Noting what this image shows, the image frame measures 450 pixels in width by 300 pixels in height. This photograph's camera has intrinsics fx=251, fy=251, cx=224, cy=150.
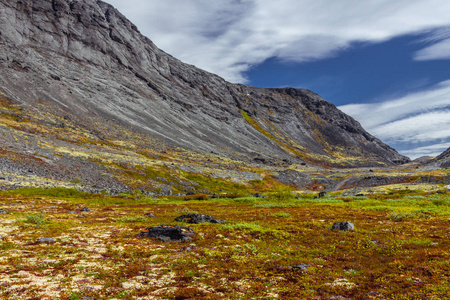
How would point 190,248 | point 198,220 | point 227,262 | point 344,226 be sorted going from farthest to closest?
point 198,220, point 344,226, point 190,248, point 227,262

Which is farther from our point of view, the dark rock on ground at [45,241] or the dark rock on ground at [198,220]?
the dark rock on ground at [198,220]


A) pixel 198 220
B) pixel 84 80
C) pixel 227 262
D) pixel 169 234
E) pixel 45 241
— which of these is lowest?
pixel 227 262

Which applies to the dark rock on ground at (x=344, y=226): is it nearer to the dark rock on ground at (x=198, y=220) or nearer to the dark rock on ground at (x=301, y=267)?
the dark rock on ground at (x=301, y=267)

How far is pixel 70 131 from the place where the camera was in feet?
334

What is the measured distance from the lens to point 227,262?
15570 mm

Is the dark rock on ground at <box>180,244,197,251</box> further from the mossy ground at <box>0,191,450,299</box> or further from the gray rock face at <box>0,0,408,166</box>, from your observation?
the gray rock face at <box>0,0,408,166</box>

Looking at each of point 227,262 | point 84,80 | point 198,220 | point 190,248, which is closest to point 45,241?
point 190,248

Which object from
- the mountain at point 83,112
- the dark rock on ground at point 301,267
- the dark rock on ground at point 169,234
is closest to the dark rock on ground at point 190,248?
the dark rock on ground at point 169,234

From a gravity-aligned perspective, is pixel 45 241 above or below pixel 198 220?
above

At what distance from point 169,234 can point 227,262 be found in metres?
7.28

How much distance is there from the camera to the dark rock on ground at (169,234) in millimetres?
20453

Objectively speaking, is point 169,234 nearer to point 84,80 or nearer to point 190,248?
point 190,248

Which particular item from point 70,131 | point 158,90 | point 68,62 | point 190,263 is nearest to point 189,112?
point 158,90

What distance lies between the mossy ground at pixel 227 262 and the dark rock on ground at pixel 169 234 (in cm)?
74
